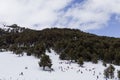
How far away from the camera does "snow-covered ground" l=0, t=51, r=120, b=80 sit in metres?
62.1

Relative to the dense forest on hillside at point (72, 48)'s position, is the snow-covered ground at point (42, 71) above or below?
below

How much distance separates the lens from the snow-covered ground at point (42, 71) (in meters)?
62.1

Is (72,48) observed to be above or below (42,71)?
above

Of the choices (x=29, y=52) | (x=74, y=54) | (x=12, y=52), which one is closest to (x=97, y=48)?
(x=74, y=54)

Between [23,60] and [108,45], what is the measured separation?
38.4 m

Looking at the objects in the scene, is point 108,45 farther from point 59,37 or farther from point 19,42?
A: point 19,42

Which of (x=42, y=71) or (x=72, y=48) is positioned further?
(x=72, y=48)

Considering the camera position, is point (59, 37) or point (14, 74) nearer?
point (14, 74)

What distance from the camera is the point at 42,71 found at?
70188mm

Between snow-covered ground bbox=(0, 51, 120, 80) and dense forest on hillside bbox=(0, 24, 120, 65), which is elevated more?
dense forest on hillside bbox=(0, 24, 120, 65)

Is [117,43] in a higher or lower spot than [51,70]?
higher

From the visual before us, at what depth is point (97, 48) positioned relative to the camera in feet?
332

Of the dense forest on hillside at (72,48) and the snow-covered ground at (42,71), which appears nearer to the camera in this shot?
the snow-covered ground at (42,71)

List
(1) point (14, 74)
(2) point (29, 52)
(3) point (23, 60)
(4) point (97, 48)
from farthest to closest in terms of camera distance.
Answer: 1. (4) point (97, 48)
2. (2) point (29, 52)
3. (3) point (23, 60)
4. (1) point (14, 74)
